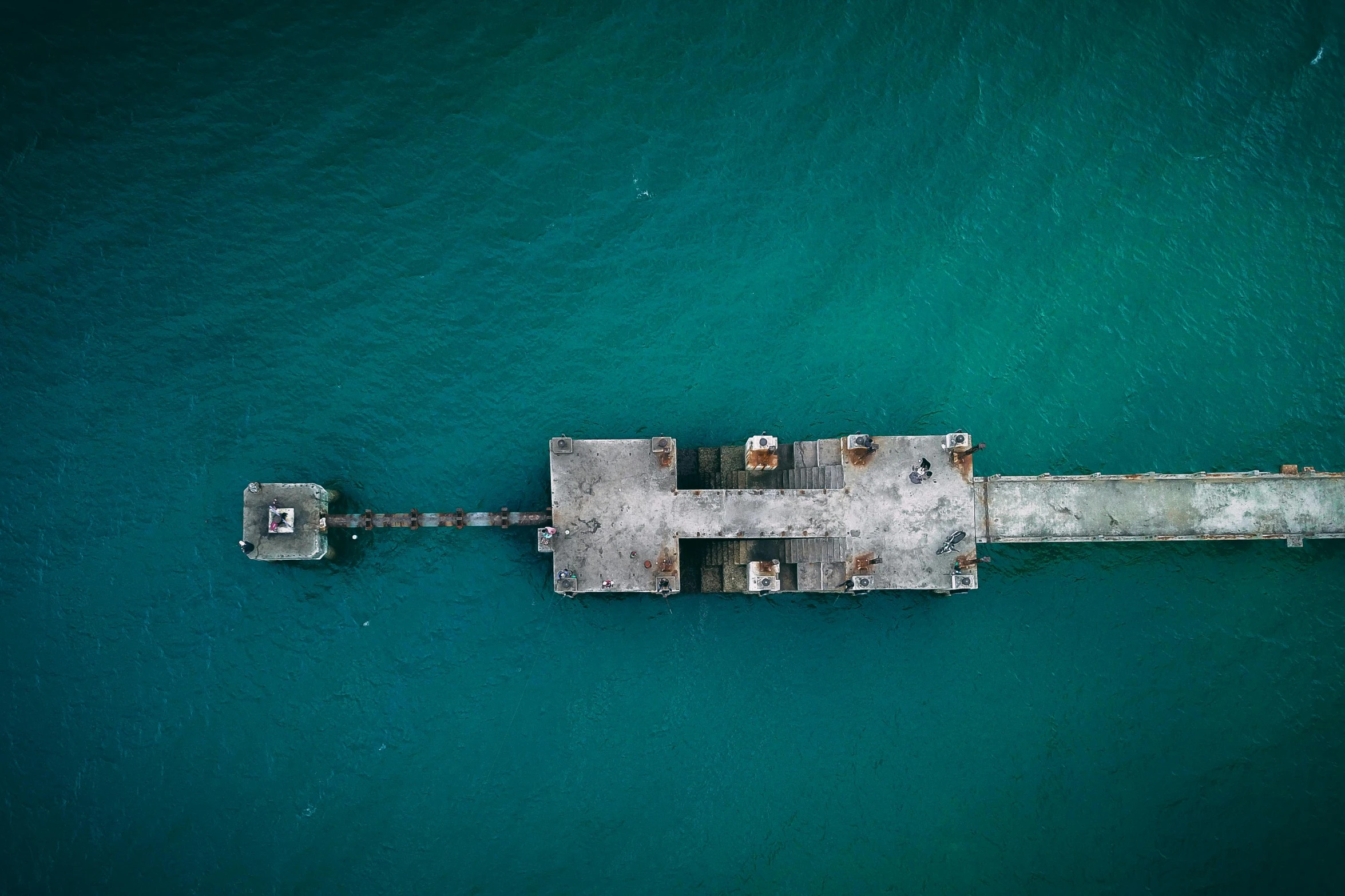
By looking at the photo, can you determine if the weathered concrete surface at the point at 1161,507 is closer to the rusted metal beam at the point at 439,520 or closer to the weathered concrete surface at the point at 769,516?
the weathered concrete surface at the point at 769,516

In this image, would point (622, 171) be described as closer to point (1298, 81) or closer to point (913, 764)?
point (913, 764)

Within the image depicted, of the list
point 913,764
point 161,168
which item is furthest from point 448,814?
point 161,168

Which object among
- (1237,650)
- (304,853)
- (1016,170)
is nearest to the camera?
(304,853)

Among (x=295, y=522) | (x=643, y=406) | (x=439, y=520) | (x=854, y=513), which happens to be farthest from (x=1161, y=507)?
(x=295, y=522)

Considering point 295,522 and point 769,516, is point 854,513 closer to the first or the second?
point 769,516

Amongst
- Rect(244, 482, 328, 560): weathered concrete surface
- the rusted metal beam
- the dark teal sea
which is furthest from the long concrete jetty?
the dark teal sea

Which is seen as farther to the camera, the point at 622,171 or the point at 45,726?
the point at 622,171

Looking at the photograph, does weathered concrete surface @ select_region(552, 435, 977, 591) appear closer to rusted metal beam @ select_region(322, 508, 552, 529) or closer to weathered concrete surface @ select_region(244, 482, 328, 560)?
rusted metal beam @ select_region(322, 508, 552, 529)
